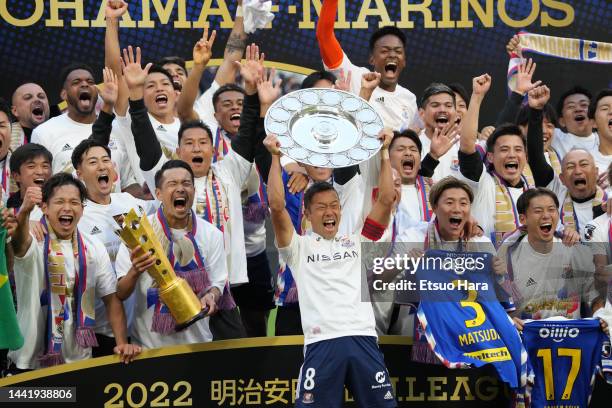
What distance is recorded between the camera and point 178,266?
7551 millimetres

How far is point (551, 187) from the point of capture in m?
8.78

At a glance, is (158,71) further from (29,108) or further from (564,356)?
(564,356)

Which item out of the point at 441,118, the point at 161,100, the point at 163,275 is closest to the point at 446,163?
the point at 441,118

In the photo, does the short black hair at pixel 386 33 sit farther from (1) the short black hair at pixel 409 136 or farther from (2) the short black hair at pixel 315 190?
(2) the short black hair at pixel 315 190

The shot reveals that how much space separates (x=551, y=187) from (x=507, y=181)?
0.49 metres

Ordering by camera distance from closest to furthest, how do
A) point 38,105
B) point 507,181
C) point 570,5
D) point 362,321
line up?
point 362,321 < point 507,181 < point 38,105 < point 570,5

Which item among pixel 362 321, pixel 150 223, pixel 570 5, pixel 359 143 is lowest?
pixel 362 321

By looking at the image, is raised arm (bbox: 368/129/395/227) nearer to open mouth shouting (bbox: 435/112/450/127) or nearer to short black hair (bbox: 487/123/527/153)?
short black hair (bbox: 487/123/527/153)

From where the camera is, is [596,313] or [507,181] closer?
[596,313]

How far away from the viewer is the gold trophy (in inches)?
285

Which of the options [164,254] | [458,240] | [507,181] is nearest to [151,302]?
[164,254]

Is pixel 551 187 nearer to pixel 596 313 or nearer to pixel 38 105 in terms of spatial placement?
pixel 596 313

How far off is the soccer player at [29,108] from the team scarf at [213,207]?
1730mm

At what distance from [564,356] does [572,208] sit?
1401 mm
